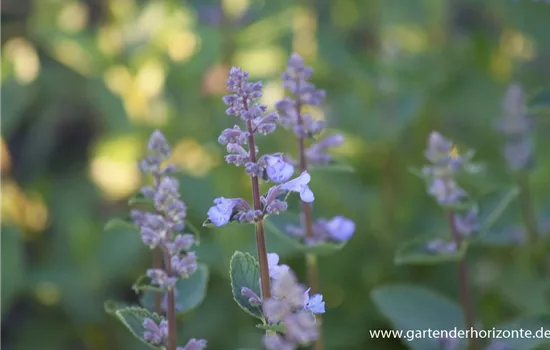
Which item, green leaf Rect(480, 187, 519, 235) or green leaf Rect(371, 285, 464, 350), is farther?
green leaf Rect(371, 285, 464, 350)

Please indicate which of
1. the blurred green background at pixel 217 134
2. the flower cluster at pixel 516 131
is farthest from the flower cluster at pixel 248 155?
the flower cluster at pixel 516 131

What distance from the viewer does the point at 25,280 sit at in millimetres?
2779

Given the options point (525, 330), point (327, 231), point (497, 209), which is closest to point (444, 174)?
point (497, 209)

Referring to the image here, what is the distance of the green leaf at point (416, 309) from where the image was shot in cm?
195

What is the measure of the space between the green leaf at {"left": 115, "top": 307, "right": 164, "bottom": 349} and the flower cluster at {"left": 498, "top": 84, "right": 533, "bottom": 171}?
4.59ft

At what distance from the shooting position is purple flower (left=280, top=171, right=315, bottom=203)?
1233 millimetres

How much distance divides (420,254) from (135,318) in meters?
0.80

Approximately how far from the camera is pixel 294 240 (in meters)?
1.74

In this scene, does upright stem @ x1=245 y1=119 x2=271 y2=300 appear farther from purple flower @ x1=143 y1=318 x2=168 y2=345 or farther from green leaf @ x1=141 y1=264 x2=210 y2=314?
green leaf @ x1=141 y1=264 x2=210 y2=314

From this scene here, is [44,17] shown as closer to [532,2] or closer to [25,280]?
[25,280]

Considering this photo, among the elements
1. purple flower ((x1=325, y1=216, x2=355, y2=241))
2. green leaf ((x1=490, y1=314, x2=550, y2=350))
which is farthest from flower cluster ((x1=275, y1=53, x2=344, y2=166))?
green leaf ((x1=490, y1=314, x2=550, y2=350))

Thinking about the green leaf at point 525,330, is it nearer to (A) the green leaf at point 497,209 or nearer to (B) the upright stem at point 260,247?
(A) the green leaf at point 497,209

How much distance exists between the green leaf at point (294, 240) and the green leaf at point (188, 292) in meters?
0.20

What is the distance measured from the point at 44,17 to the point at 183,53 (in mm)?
784
